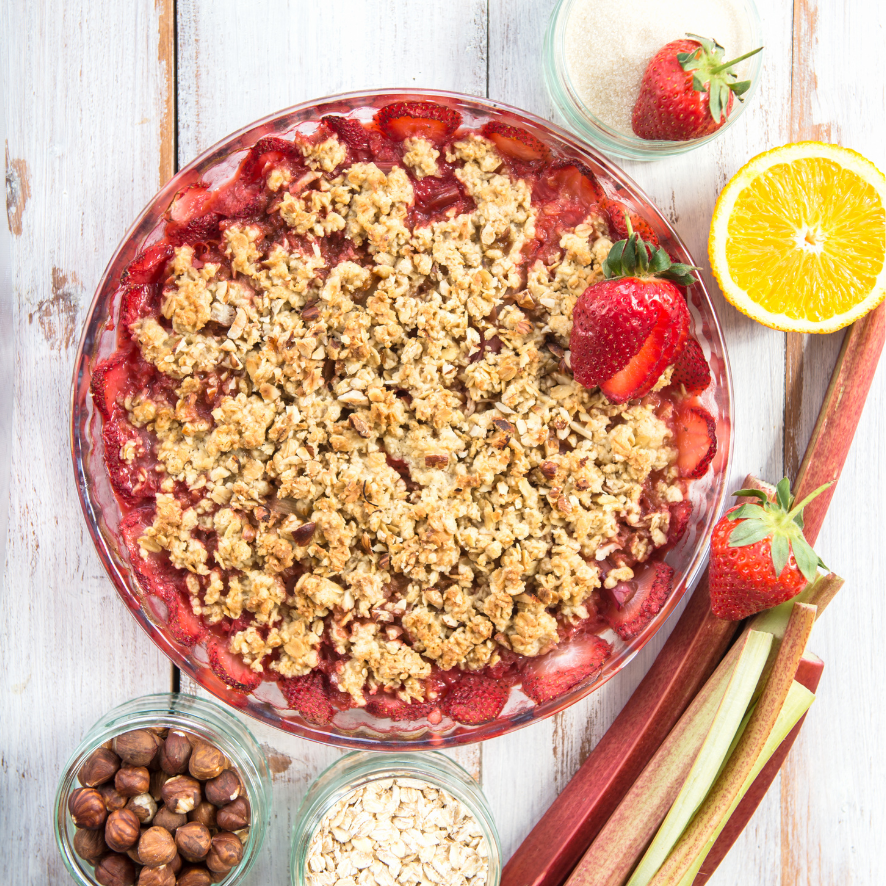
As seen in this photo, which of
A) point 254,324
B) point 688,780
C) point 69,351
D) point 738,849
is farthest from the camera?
point 738,849

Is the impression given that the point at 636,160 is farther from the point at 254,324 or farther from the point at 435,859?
the point at 435,859

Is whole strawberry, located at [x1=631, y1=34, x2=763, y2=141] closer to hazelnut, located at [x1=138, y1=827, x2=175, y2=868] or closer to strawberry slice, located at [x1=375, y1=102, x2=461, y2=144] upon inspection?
strawberry slice, located at [x1=375, y1=102, x2=461, y2=144]

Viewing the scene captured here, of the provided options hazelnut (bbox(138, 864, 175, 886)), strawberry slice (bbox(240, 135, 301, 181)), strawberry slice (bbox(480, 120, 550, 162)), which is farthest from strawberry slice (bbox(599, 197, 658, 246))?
hazelnut (bbox(138, 864, 175, 886))

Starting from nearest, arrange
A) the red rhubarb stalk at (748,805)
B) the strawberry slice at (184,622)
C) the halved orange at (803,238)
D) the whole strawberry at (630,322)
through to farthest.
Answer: the whole strawberry at (630,322) → the strawberry slice at (184,622) → the halved orange at (803,238) → the red rhubarb stalk at (748,805)

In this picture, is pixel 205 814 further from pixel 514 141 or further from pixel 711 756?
pixel 514 141

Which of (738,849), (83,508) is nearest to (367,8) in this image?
(83,508)

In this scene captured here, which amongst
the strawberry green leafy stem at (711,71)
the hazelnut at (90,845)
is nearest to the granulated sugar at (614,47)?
the strawberry green leafy stem at (711,71)

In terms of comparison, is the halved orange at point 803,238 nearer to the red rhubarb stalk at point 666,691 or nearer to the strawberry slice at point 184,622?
the red rhubarb stalk at point 666,691
